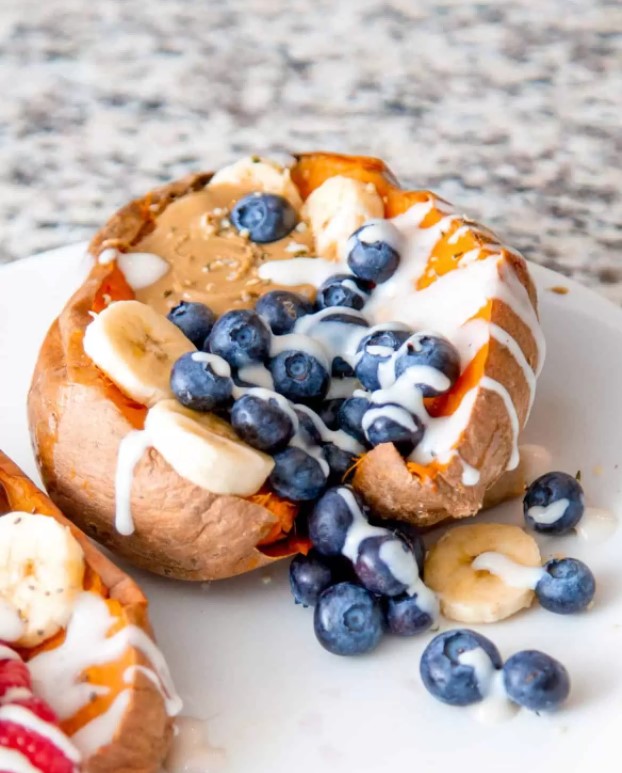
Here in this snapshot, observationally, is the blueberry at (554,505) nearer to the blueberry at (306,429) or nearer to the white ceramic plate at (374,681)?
the white ceramic plate at (374,681)

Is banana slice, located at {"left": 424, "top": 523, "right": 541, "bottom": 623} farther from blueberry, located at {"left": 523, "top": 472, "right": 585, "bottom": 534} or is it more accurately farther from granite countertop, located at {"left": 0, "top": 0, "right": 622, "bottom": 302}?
granite countertop, located at {"left": 0, "top": 0, "right": 622, "bottom": 302}

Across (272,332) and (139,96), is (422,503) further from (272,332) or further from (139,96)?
(139,96)

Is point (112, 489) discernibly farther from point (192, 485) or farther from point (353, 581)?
point (353, 581)

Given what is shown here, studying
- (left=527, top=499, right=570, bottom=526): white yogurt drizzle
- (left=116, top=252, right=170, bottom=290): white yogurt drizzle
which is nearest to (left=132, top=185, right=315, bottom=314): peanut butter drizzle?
(left=116, top=252, right=170, bottom=290): white yogurt drizzle

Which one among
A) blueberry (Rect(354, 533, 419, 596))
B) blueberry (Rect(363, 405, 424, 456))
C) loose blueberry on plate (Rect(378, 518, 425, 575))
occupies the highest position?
blueberry (Rect(363, 405, 424, 456))

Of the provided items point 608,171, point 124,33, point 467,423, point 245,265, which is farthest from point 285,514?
point 124,33

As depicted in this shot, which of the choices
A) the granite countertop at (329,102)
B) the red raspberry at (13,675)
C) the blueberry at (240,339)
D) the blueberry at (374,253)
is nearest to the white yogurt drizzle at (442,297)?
the blueberry at (374,253)
